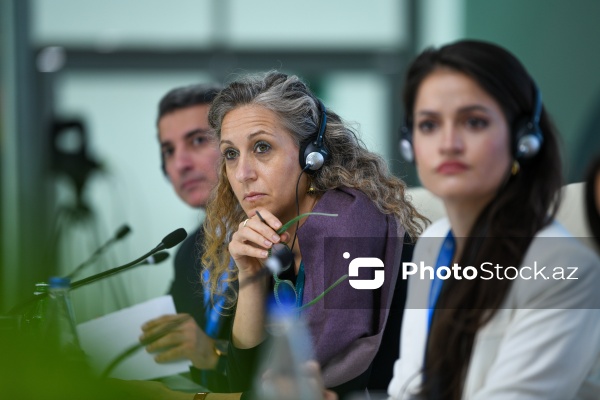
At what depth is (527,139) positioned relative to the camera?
1259 millimetres

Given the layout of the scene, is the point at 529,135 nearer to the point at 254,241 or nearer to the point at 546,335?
the point at 546,335

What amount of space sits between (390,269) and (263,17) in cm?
356

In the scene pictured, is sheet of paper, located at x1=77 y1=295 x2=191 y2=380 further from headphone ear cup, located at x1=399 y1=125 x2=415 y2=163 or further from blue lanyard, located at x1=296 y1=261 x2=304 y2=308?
headphone ear cup, located at x1=399 y1=125 x2=415 y2=163

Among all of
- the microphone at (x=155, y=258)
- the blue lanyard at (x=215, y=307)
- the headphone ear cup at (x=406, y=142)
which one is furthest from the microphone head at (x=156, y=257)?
the headphone ear cup at (x=406, y=142)

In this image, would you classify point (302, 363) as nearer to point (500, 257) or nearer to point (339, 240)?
point (500, 257)

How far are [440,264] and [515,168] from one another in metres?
0.18

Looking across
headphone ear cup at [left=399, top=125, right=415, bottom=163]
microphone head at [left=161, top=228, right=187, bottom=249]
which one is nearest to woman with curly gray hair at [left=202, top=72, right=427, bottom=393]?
microphone head at [left=161, top=228, right=187, bottom=249]

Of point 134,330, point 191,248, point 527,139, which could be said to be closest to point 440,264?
point 527,139

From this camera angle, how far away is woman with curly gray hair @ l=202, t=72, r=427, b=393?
61.1 inches

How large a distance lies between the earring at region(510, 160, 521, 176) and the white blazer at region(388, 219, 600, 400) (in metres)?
0.09

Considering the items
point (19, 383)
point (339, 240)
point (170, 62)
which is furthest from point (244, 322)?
point (170, 62)

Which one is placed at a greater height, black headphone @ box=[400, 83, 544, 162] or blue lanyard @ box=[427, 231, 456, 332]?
black headphone @ box=[400, 83, 544, 162]

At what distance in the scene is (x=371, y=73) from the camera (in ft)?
16.5

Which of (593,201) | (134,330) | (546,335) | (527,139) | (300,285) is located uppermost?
(527,139)
